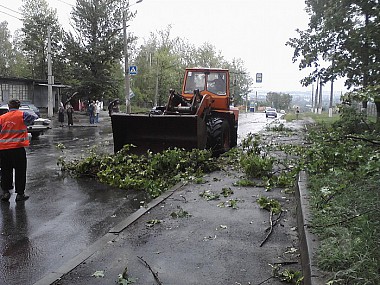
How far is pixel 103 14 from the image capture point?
1538 inches

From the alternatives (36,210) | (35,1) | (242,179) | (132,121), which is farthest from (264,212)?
(35,1)

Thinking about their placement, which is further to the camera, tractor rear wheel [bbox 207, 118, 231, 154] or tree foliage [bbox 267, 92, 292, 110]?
tree foliage [bbox 267, 92, 292, 110]

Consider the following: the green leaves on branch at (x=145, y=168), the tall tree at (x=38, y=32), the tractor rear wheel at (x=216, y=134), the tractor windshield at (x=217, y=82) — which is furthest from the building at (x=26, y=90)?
the green leaves on branch at (x=145, y=168)

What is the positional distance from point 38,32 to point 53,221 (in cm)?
4530

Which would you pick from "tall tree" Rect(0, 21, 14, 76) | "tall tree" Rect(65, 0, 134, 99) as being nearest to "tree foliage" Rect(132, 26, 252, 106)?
"tall tree" Rect(65, 0, 134, 99)

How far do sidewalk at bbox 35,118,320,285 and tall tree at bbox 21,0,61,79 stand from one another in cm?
4166

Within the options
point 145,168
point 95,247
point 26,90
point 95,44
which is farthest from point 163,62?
point 95,247

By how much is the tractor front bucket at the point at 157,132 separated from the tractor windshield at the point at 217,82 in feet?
9.40

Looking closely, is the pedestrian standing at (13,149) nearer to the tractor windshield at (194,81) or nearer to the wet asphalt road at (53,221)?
the wet asphalt road at (53,221)

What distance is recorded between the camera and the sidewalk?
4.12m

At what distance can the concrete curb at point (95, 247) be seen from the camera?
4.11m

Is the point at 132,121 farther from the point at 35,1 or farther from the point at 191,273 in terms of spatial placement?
the point at 35,1

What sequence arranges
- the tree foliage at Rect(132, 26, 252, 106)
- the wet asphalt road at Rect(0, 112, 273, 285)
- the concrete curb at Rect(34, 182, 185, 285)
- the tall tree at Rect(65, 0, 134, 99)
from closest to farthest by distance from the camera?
1. the concrete curb at Rect(34, 182, 185, 285)
2. the wet asphalt road at Rect(0, 112, 273, 285)
3. the tall tree at Rect(65, 0, 134, 99)
4. the tree foliage at Rect(132, 26, 252, 106)

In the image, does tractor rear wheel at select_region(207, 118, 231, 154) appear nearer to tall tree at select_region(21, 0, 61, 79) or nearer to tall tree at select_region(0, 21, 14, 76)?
tall tree at select_region(21, 0, 61, 79)
